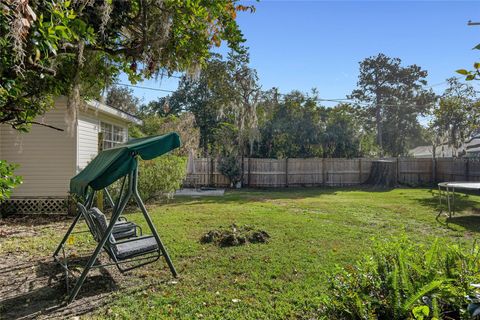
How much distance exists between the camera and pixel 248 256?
407cm

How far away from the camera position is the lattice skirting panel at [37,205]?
7.70m

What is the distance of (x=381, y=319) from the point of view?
5.88ft

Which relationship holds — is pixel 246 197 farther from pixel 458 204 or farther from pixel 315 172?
pixel 458 204

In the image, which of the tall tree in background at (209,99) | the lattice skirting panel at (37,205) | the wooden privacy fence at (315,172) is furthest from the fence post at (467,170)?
the lattice skirting panel at (37,205)

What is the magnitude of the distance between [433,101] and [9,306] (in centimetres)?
3284

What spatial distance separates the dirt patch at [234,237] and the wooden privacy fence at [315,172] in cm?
985

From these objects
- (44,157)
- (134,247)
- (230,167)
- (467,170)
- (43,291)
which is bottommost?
(43,291)

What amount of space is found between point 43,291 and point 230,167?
1152cm

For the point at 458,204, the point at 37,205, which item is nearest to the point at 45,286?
the point at 37,205

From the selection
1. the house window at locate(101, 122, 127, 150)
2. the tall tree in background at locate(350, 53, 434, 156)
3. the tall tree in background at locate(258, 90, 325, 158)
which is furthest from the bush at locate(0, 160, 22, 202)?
the tall tree in background at locate(350, 53, 434, 156)

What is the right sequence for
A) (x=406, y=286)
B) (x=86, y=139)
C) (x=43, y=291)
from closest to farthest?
(x=406, y=286)
(x=43, y=291)
(x=86, y=139)

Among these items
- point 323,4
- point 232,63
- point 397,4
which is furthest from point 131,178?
point 232,63

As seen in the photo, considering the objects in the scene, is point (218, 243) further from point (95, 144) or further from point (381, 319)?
point (95, 144)

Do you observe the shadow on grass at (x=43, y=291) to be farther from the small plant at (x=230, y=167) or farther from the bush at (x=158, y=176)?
the small plant at (x=230, y=167)
